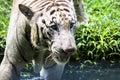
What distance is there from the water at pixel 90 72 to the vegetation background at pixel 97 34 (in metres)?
0.21

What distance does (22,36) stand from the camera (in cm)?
376

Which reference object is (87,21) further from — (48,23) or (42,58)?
(48,23)

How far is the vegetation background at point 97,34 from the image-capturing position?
5.96m

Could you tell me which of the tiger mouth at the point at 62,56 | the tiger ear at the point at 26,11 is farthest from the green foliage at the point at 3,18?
the tiger mouth at the point at 62,56

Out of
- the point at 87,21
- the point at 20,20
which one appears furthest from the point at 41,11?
the point at 87,21

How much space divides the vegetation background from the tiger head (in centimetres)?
233

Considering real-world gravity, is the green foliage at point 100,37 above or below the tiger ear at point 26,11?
below

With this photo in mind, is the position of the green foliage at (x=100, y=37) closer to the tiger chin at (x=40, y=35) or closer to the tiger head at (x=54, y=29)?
the tiger chin at (x=40, y=35)

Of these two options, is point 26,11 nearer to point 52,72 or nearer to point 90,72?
point 52,72

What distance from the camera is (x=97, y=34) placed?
622cm

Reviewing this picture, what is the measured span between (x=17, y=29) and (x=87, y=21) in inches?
101

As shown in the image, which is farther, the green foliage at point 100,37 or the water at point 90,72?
the green foliage at point 100,37

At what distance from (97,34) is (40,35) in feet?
9.52

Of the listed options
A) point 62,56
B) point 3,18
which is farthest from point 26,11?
point 3,18
